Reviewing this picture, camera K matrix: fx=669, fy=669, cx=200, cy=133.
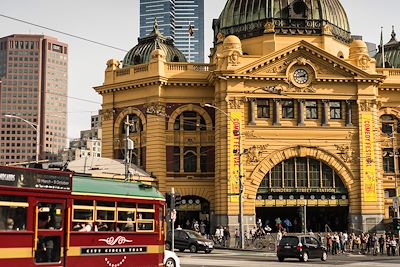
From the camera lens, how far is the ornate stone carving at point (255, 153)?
2276 inches

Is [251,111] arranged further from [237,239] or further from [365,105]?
[237,239]

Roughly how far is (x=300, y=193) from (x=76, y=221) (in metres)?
41.2

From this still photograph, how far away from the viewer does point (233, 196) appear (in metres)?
56.3

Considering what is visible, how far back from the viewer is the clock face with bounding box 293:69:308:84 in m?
59.6

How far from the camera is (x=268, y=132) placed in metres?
58.6

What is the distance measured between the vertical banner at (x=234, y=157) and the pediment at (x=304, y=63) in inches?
163

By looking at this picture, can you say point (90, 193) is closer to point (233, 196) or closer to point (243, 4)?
point (233, 196)

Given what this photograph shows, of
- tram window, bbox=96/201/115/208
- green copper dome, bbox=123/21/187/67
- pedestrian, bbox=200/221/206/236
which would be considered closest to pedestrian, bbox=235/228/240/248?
pedestrian, bbox=200/221/206/236

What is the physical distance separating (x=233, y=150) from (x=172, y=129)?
6.79 metres

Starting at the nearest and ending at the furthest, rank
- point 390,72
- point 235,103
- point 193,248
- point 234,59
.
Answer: point 193,248 → point 235,103 → point 234,59 → point 390,72

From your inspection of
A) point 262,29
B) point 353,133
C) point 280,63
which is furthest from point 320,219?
point 262,29

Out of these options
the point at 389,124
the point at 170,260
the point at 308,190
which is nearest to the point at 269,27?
the point at 389,124

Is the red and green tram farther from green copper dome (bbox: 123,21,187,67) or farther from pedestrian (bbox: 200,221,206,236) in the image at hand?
green copper dome (bbox: 123,21,187,67)

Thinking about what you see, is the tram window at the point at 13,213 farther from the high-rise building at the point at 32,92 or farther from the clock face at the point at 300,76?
the high-rise building at the point at 32,92
